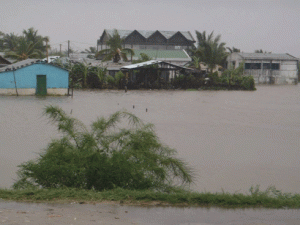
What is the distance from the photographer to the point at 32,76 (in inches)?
1228

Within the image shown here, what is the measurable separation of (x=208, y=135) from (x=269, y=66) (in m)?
41.8

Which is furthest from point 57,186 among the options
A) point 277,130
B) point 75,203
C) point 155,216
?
point 277,130

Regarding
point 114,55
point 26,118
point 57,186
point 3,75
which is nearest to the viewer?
point 57,186

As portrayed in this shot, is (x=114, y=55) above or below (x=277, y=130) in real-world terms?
above

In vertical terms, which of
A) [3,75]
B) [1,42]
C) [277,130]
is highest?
[1,42]

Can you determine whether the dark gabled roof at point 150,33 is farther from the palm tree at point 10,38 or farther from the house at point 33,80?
the house at point 33,80

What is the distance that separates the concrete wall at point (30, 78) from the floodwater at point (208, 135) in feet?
3.96

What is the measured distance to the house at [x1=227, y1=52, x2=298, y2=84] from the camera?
54594 mm

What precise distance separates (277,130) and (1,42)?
2032 inches

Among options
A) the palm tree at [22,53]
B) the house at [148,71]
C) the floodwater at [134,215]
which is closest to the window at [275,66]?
the house at [148,71]

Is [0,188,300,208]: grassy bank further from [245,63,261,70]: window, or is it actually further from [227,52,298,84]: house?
[245,63,261,70]: window

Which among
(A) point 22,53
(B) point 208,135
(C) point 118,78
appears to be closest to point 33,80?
(C) point 118,78

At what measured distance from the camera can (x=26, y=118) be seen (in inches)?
794

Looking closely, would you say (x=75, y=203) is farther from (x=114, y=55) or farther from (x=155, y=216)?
(x=114, y=55)
